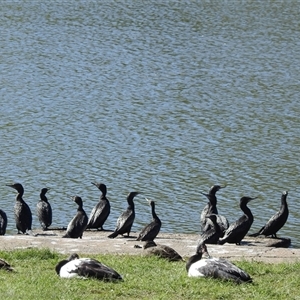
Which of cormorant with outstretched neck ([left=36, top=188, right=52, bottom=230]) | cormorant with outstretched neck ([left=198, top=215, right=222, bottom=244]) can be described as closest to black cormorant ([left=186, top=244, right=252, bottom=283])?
cormorant with outstretched neck ([left=198, top=215, right=222, bottom=244])

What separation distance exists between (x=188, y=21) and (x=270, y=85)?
43.6ft

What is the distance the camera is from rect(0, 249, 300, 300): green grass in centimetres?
933

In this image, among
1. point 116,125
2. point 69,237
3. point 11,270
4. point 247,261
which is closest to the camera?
point 11,270

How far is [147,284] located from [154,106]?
1809cm

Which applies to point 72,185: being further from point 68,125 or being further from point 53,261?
point 53,261

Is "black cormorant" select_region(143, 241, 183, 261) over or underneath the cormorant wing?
underneath

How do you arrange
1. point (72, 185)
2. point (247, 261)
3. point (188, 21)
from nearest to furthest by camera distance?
point (247, 261)
point (72, 185)
point (188, 21)

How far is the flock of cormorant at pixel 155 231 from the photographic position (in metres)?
9.88

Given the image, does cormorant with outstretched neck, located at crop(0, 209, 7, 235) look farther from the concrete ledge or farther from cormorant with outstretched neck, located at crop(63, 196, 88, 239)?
the concrete ledge

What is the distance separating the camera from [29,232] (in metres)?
15.7

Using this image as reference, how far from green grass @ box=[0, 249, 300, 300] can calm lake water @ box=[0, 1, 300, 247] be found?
546cm

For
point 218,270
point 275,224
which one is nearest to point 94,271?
point 218,270

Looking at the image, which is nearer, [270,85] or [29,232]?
[29,232]

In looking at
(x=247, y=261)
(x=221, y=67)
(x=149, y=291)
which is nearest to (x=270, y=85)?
(x=221, y=67)
